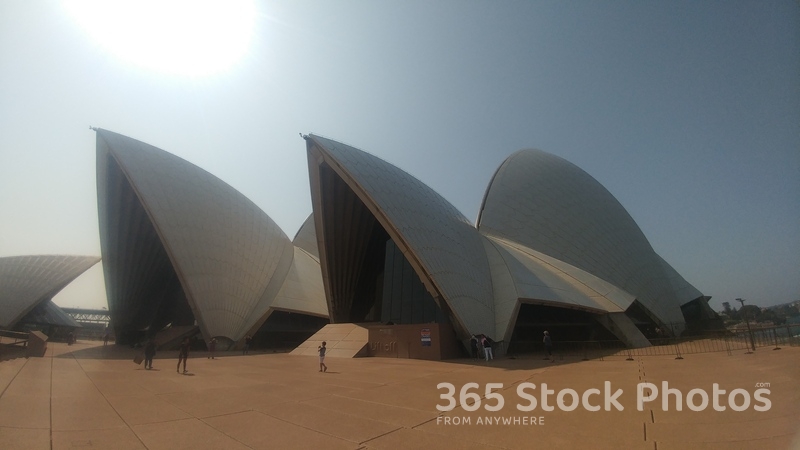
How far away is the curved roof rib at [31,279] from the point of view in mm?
36344

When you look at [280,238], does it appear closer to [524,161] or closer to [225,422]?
[524,161]

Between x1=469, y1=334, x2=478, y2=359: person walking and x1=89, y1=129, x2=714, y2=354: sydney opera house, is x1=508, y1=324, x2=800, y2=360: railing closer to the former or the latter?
x1=89, y1=129, x2=714, y2=354: sydney opera house

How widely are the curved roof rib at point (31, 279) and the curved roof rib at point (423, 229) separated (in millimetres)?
36850

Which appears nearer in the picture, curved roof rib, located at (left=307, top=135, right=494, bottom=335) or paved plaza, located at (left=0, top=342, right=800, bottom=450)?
paved plaza, located at (left=0, top=342, right=800, bottom=450)

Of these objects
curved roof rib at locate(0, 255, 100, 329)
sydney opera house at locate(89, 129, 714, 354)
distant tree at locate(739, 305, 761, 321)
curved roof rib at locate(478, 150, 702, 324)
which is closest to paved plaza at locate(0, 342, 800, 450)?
distant tree at locate(739, 305, 761, 321)

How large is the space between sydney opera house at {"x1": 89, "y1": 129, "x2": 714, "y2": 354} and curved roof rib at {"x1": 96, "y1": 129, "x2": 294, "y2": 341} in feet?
0.33

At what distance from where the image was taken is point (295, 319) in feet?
102

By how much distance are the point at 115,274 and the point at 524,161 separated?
1421 inches

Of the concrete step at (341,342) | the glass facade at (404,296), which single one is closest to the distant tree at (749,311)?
the glass facade at (404,296)

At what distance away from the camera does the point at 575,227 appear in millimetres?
26078

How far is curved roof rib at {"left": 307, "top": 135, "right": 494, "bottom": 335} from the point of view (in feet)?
56.4

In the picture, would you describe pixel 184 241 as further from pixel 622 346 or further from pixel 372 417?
pixel 622 346

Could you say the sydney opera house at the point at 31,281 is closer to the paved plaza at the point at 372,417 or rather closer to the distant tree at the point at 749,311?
the paved plaza at the point at 372,417

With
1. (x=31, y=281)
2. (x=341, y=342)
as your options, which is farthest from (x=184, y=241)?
(x=31, y=281)
